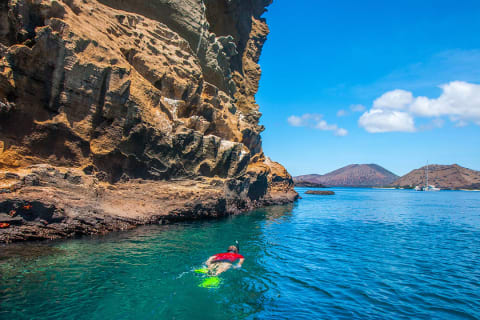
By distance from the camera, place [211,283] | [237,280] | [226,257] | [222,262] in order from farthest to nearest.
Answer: [226,257], [222,262], [237,280], [211,283]

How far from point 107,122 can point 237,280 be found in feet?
54.6

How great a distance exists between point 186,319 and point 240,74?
5207 cm

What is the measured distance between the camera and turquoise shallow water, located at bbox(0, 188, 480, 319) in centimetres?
941

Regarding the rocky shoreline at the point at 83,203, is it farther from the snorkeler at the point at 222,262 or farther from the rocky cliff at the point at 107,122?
the snorkeler at the point at 222,262

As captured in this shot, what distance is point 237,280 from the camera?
12586 millimetres

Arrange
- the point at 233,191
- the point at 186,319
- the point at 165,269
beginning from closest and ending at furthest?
1. the point at 186,319
2. the point at 165,269
3. the point at 233,191

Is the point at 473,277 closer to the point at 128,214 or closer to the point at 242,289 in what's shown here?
the point at 242,289

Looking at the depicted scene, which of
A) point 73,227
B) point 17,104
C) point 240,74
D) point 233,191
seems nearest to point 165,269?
point 73,227

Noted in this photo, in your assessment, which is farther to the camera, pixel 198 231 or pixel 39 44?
pixel 198 231

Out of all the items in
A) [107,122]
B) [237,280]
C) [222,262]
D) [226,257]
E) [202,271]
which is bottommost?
[237,280]

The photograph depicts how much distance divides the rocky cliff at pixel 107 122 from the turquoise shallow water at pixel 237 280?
2.83 m

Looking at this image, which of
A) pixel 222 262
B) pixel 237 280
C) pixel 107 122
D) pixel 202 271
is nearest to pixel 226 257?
pixel 222 262

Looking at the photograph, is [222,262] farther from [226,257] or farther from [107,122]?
[107,122]

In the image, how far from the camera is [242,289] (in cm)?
1154
